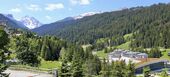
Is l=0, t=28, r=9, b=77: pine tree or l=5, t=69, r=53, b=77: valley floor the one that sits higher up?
l=0, t=28, r=9, b=77: pine tree

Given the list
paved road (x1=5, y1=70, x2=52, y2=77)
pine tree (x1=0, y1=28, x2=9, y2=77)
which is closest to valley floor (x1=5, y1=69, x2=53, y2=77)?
paved road (x1=5, y1=70, x2=52, y2=77)

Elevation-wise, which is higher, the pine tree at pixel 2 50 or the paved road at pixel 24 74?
the pine tree at pixel 2 50

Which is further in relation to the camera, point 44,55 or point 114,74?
point 44,55

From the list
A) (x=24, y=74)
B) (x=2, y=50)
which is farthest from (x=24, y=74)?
(x=2, y=50)

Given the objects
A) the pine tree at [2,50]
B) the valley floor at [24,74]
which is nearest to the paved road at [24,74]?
the valley floor at [24,74]

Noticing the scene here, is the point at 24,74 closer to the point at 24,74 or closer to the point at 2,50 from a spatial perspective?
the point at 24,74

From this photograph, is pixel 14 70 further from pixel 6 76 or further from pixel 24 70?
pixel 6 76

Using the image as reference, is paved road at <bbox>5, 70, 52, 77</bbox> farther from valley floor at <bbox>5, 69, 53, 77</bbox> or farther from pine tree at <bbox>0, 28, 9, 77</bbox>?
pine tree at <bbox>0, 28, 9, 77</bbox>

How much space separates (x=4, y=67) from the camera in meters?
31.8

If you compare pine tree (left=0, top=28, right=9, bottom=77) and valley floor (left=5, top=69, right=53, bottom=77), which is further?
valley floor (left=5, top=69, right=53, bottom=77)

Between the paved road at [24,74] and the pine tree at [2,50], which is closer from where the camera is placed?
the pine tree at [2,50]

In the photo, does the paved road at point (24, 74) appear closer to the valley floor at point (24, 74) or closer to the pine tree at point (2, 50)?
the valley floor at point (24, 74)

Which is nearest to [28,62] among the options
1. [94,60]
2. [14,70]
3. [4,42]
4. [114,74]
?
[114,74]

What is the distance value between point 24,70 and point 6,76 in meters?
19.9
